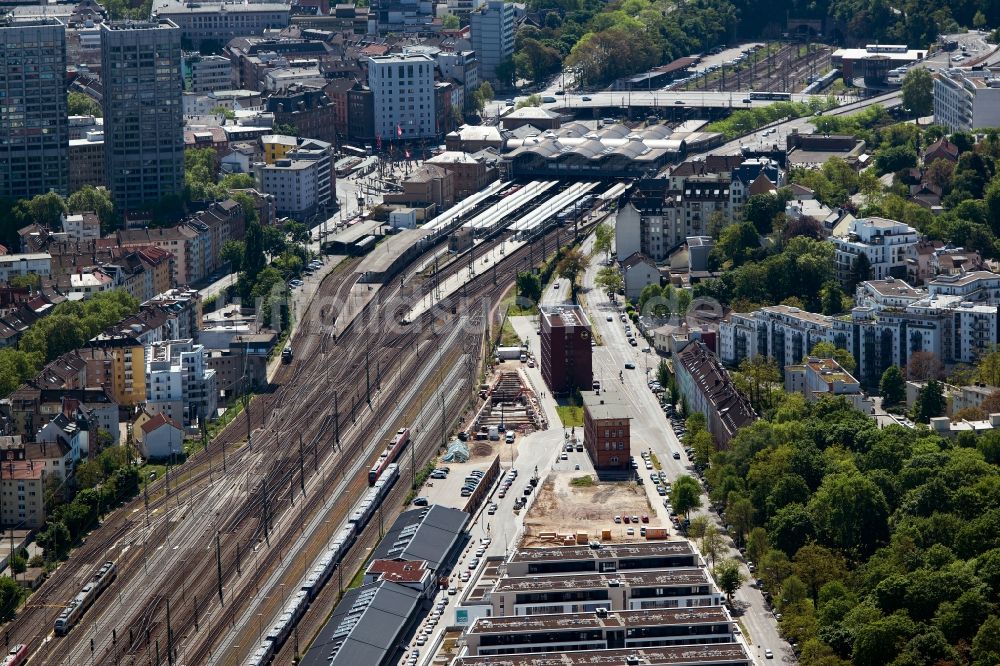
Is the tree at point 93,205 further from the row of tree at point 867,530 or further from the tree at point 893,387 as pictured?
the tree at point 893,387

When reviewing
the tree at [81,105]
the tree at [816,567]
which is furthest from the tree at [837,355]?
the tree at [81,105]

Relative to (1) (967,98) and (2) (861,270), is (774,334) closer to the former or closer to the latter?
(2) (861,270)

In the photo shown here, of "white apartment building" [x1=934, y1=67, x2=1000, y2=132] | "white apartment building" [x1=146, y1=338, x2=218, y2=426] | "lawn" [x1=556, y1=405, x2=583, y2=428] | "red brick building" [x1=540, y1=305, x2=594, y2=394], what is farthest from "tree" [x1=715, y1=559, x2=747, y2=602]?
"white apartment building" [x1=934, y1=67, x2=1000, y2=132]

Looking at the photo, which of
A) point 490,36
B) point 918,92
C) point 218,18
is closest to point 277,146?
point 490,36

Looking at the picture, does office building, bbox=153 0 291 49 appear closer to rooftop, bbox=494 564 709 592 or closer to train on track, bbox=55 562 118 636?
train on track, bbox=55 562 118 636

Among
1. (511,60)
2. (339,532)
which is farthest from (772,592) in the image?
(511,60)
